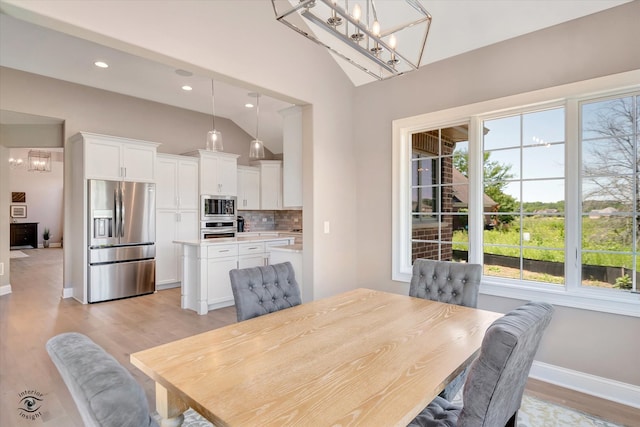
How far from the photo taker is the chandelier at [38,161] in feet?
31.4

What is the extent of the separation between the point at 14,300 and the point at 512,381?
20.9 ft

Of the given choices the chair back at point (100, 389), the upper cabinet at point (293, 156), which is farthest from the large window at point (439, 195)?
the chair back at point (100, 389)

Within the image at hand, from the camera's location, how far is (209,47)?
2.37 meters

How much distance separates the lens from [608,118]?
7.76 feet

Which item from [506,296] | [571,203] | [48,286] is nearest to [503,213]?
[571,203]

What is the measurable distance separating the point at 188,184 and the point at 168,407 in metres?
5.22

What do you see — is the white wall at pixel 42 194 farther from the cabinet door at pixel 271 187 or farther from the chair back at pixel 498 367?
the chair back at pixel 498 367

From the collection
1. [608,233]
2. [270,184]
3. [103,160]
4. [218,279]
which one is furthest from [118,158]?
[608,233]

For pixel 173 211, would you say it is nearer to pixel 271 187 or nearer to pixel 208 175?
pixel 208 175

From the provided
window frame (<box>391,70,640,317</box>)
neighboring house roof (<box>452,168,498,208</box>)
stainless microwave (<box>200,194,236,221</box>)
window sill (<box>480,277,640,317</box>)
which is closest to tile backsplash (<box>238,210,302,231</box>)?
stainless microwave (<box>200,194,236,221</box>)

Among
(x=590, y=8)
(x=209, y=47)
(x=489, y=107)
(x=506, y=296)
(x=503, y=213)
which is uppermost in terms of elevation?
(x=590, y=8)

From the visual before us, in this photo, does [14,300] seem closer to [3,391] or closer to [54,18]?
[3,391]

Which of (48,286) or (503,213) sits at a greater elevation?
(503,213)

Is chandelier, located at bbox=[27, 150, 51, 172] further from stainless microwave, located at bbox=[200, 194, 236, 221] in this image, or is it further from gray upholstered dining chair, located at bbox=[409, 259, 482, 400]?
gray upholstered dining chair, located at bbox=[409, 259, 482, 400]
